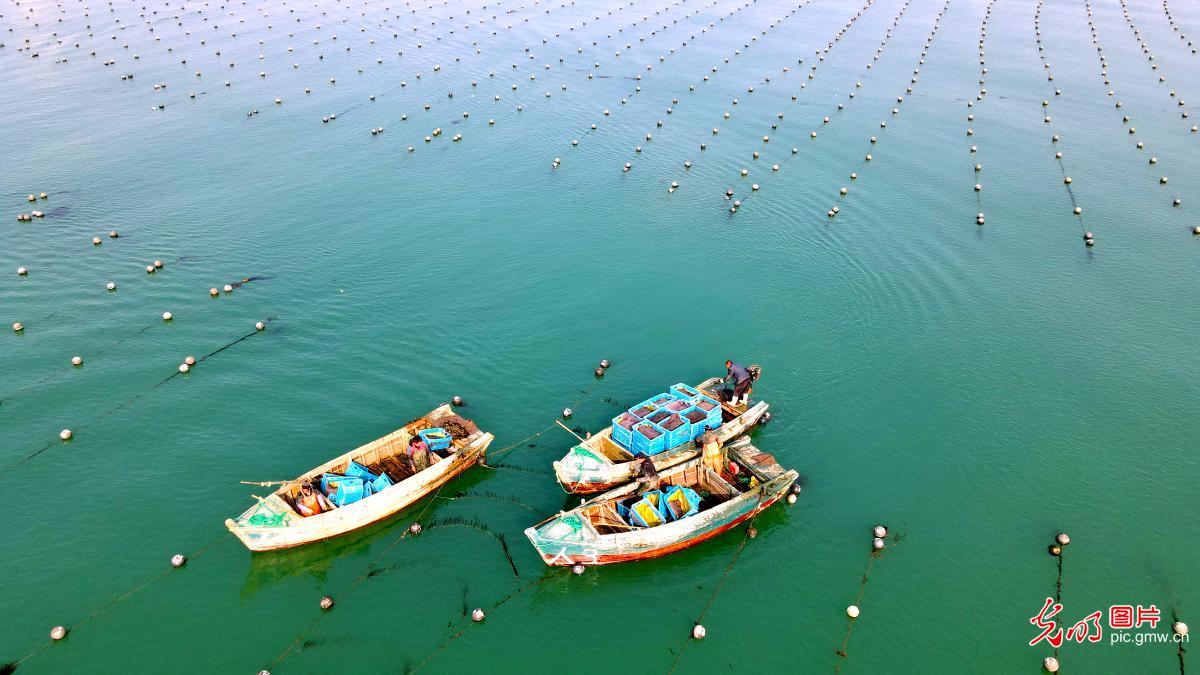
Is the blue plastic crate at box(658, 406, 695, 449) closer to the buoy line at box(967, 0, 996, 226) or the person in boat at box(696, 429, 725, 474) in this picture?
the person in boat at box(696, 429, 725, 474)

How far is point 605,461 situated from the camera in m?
31.2

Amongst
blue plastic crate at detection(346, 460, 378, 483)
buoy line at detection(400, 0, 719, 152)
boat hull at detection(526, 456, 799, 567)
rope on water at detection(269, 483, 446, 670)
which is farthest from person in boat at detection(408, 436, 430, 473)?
buoy line at detection(400, 0, 719, 152)

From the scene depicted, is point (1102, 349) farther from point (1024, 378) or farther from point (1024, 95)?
point (1024, 95)

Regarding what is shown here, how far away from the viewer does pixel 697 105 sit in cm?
8312

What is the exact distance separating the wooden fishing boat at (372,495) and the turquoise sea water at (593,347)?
3.42ft

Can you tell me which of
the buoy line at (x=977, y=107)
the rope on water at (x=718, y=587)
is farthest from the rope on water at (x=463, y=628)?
the buoy line at (x=977, y=107)

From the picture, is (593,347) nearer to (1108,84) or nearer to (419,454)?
(419,454)

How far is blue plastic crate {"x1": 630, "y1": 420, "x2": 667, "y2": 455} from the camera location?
3153 cm

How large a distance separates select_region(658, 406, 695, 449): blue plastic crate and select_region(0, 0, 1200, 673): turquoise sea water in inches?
192

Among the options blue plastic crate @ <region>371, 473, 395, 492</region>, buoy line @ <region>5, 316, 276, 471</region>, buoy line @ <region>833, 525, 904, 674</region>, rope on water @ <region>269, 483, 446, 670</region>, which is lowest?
buoy line @ <region>833, 525, 904, 674</region>

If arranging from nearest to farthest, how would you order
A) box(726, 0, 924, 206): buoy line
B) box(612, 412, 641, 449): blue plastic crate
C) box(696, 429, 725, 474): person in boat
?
box(696, 429, 725, 474): person in boat → box(612, 412, 641, 449): blue plastic crate → box(726, 0, 924, 206): buoy line

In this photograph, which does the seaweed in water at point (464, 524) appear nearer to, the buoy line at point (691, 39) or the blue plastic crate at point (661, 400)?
the blue plastic crate at point (661, 400)

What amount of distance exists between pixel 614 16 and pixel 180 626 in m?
123

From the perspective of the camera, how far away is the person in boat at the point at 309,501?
97.0 feet
